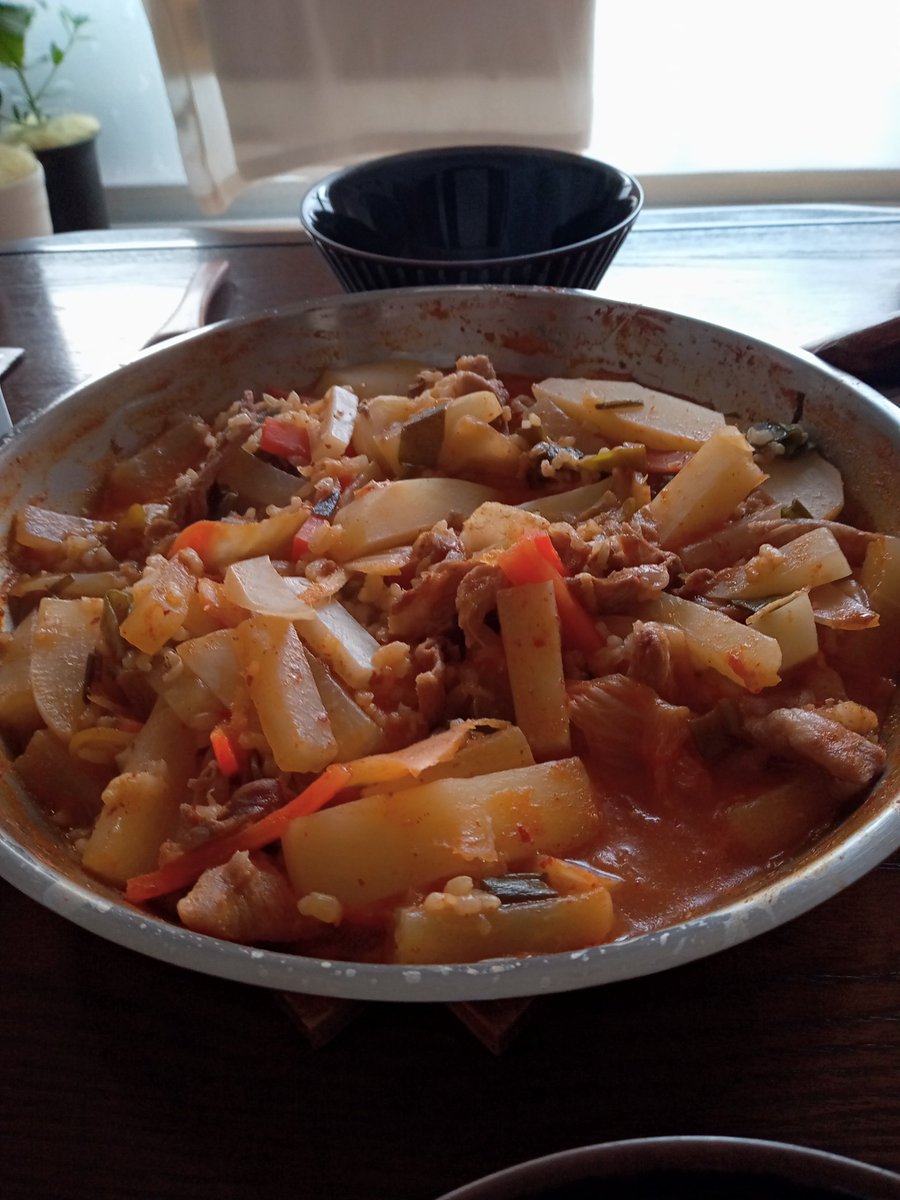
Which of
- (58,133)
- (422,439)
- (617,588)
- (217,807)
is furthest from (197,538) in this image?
(58,133)

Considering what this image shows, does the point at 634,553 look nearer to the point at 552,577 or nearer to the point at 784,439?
the point at 552,577

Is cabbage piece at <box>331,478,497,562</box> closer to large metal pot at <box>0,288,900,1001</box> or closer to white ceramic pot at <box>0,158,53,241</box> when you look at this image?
large metal pot at <box>0,288,900,1001</box>

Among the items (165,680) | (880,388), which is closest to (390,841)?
(165,680)

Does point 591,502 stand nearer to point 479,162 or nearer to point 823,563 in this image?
point 823,563

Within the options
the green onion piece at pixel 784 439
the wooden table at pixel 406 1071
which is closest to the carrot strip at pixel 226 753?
the wooden table at pixel 406 1071

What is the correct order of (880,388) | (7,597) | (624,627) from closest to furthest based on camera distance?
(624,627)
(7,597)
(880,388)

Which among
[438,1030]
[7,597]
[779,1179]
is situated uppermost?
[779,1179]

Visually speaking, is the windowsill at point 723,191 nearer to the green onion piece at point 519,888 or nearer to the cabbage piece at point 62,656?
the cabbage piece at point 62,656
